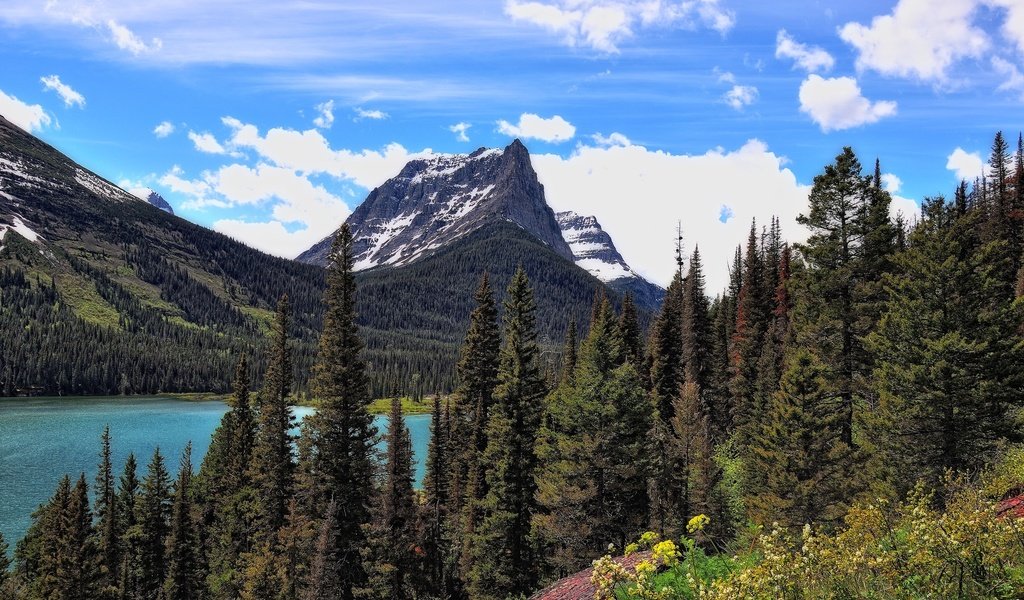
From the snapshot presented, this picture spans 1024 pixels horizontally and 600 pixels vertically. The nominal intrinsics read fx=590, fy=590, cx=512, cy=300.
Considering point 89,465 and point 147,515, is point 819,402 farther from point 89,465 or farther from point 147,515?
point 89,465

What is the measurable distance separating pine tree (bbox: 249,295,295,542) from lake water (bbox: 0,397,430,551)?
9051 millimetres

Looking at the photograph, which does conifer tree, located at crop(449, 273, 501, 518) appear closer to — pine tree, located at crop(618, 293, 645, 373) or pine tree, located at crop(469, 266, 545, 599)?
pine tree, located at crop(469, 266, 545, 599)

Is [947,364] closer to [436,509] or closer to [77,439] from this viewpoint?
[436,509]

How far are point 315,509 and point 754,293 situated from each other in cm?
4605

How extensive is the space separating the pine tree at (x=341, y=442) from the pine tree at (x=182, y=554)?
29.1m

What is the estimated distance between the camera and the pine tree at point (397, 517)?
36.8 m

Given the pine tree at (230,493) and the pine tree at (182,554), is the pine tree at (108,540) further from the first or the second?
the pine tree at (230,493)

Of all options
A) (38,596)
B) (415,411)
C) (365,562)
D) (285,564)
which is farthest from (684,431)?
(415,411)

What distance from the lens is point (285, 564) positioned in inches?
1289

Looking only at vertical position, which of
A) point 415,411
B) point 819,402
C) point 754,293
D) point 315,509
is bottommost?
point 415,411

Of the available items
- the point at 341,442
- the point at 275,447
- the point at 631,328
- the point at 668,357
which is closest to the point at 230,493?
the point at 275,447

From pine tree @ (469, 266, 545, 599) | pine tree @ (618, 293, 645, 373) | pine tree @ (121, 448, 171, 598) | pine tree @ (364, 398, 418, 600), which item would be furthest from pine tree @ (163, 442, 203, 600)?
pine tree @ (618, 293, 645, 373)

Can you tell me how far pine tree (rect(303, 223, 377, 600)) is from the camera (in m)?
30.6

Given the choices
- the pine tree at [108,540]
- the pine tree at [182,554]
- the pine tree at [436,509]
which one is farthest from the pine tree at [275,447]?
the pine tree at [108,540]
